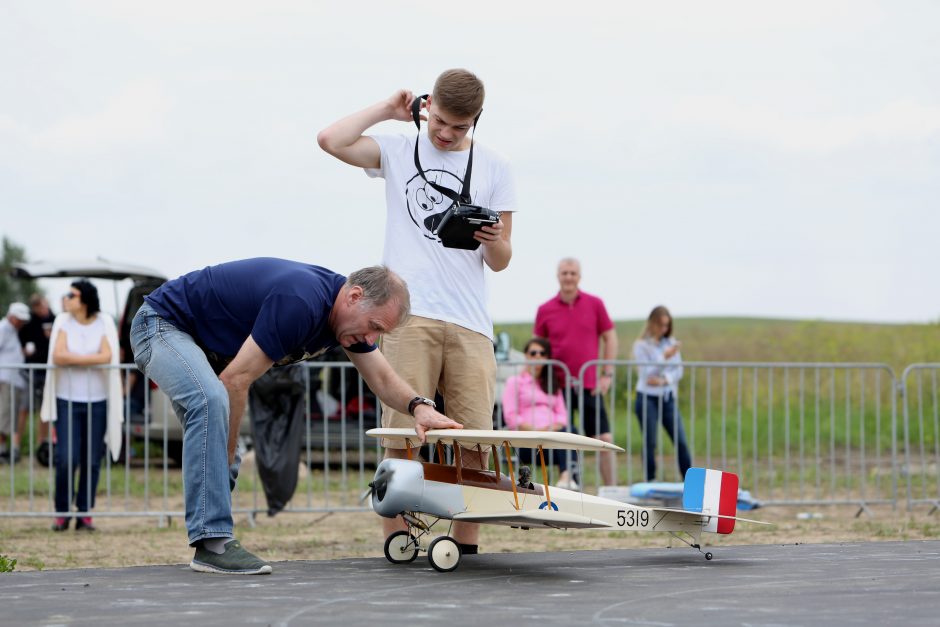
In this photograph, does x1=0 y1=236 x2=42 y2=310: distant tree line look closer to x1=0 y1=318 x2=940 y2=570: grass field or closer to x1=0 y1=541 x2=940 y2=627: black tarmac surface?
x1=0 y1=318 x2=940 y2=570: grass field

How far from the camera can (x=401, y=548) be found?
221 inches

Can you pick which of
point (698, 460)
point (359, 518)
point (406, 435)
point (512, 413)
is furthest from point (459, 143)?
point (698, 460)

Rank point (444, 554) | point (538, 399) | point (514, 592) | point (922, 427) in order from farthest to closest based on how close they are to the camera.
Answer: point (922, 427) → point (538, 399) → point (444, 554) → point (514, 592)

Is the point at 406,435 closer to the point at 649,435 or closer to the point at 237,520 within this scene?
the point at 237,520

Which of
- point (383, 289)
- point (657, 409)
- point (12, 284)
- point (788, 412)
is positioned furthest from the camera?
point (12, 284)

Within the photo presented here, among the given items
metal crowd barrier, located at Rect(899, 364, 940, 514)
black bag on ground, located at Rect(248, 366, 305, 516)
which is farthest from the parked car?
metal crowd barrier, located at Rect(899, 364, 940, 514)

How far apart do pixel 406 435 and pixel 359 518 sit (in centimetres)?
484

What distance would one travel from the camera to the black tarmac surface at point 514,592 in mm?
4094

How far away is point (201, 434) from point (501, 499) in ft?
4.35

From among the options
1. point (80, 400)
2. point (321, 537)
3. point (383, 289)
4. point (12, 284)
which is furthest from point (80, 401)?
point (12, 284)

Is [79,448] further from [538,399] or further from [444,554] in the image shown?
[444,554]

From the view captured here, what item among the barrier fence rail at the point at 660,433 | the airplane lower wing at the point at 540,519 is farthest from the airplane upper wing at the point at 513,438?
the barrier fence rail at the point at 660,433

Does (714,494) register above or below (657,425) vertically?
below

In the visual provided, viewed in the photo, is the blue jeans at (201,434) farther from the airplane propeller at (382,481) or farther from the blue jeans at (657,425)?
the blue jeans at (657,425)
